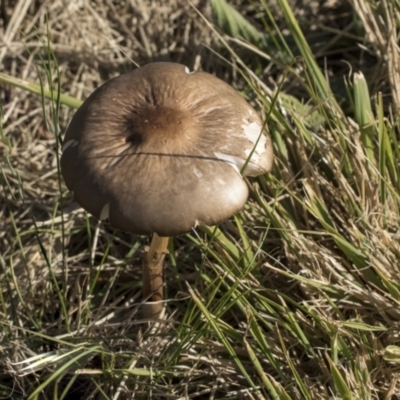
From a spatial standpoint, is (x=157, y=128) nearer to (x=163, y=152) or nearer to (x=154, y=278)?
(x=163, y=152)

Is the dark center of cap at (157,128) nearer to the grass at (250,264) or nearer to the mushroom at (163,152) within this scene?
the mushroom at (163,152)

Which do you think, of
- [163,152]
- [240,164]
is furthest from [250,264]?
[163,152]

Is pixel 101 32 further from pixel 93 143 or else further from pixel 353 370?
pixel 353 370

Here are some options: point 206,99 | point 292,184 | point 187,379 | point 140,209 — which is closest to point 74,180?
point 140,209

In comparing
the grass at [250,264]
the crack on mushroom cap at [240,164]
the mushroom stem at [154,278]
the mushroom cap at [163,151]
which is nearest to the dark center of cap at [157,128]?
the mushroom cap at [163,151]

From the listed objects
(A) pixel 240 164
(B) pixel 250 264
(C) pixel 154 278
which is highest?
(A) pixel 240 164

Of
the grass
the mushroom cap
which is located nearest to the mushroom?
the mushroom cap
